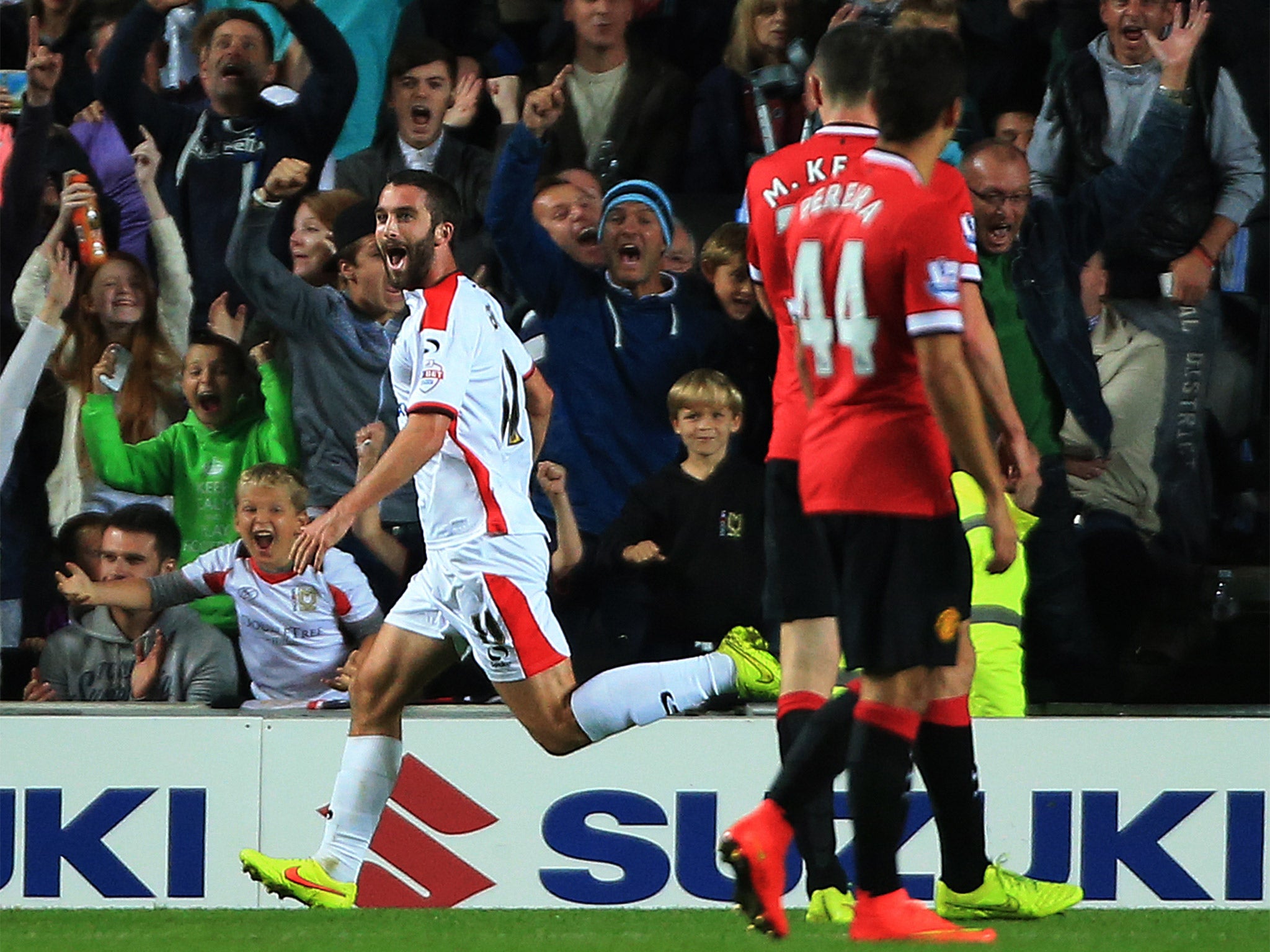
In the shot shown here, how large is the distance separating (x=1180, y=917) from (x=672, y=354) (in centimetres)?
229

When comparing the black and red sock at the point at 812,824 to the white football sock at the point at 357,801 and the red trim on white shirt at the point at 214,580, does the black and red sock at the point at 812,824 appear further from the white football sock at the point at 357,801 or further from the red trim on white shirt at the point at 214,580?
the red trim on white shirt at the point at 214,580

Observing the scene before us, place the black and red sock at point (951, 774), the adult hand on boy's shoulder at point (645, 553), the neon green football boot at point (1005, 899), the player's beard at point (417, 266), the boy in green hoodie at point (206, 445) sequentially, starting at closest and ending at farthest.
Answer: the black and red sock at point (951, 774), the neon green football boot at point (1005, 899), the player's beard at point (417, 266), the adult hand on boy's shoulder at point (645, 553), the boy in green hoodie at point (206, 445)

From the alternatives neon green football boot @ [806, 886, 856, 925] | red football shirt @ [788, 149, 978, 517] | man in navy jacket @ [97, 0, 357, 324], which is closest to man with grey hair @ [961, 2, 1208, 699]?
neon green football boot @ [806, 886, 856, 925]

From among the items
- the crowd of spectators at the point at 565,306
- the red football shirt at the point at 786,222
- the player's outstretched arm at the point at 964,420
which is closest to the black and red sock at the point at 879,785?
the player's outstretched arm at the point at 964,420

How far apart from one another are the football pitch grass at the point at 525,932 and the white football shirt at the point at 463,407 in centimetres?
108

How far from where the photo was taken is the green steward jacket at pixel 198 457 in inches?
237

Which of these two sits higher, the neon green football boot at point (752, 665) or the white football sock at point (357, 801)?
the neon green football boot at point (752, 665)

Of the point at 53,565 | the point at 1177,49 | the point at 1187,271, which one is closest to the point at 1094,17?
the point at 1177,49

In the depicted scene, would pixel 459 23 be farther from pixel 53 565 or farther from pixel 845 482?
pixel 845 482

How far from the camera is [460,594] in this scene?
5316 mm

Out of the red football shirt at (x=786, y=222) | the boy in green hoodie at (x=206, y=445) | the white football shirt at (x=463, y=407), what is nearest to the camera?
the red football shirt at (x=786, y=222)

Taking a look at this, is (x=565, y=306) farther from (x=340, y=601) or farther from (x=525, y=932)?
(x=525, y=932)

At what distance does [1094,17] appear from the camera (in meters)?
5.99

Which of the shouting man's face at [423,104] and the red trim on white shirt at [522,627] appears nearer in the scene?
the red trim on white shirt at [522,627]
